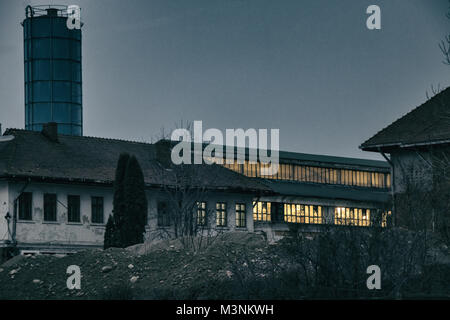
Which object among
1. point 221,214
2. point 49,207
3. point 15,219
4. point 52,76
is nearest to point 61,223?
point 49,207

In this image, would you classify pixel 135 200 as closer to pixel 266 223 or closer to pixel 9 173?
pixel 9 173

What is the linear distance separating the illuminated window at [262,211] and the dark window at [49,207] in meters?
23.6

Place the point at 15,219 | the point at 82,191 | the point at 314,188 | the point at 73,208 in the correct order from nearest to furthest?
the point at 15,219, the point at 73,208, the point at 82,191, the point at 314,188

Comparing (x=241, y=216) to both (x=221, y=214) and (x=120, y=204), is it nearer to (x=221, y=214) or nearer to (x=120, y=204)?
(x=221, y=214)

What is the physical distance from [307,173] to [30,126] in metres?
27.8

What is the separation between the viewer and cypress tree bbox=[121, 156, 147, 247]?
133 feet

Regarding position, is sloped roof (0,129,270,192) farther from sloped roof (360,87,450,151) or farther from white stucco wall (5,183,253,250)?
sloped roof (360,87,450,151)

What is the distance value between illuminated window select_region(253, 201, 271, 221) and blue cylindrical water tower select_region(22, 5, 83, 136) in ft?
80.8

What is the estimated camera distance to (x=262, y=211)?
67250 millimetres

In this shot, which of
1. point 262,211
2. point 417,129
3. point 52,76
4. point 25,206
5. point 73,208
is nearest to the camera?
point 417,129

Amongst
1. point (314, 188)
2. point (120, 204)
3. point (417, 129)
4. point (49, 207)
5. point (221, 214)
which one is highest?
point (417, 129)

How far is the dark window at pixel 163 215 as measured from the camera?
4912 cm

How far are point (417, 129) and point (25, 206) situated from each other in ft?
64.3
